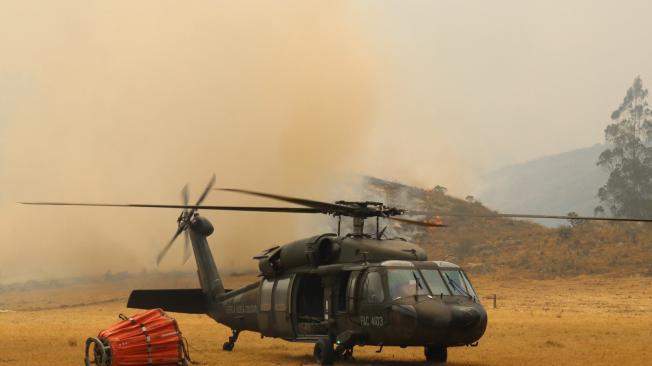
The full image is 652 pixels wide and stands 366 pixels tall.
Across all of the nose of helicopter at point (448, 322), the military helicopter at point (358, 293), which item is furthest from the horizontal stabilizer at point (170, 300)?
the nose of helicopter at point (448, 322)

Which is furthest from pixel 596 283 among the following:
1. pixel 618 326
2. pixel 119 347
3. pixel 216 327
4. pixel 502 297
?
pixel 119 347

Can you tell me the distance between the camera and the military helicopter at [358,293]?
16.8 metres

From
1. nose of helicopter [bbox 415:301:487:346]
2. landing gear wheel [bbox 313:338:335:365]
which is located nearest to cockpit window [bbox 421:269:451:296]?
nose of helicopter [bbox 415:301:487:346]

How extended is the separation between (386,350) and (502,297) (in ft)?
104

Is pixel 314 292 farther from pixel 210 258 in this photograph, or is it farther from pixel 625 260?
pixel 625 260

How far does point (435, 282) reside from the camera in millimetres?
17469

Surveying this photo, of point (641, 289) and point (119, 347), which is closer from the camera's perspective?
point (119, 347)

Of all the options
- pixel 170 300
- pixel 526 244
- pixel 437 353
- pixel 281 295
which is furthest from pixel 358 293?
pixel 526 244

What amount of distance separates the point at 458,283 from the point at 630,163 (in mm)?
83870

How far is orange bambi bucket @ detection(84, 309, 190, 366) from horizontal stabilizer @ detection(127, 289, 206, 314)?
5.39 meters

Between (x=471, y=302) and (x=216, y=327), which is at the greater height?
(x=471, y=302)

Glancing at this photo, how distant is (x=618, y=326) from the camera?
32.4 metres

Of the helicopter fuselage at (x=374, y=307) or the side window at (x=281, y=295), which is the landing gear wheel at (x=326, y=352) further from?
the side window at (x=281, y=295)

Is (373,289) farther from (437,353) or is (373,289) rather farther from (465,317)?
(437,353)
